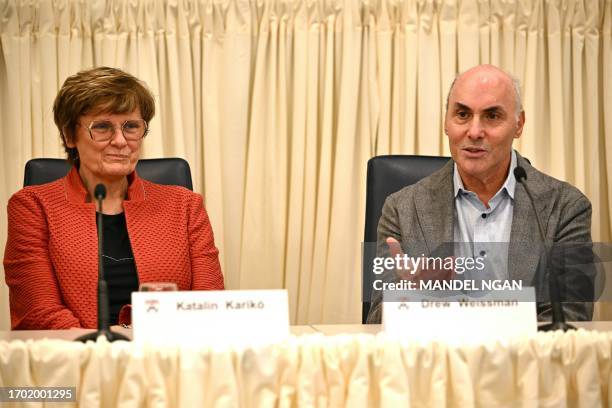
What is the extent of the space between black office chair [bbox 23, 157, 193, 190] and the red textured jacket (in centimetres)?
11

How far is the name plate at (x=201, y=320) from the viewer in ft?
5.30

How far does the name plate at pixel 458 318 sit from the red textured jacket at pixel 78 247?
1.00 metres

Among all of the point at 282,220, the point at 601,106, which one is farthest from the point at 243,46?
the point at 601,106

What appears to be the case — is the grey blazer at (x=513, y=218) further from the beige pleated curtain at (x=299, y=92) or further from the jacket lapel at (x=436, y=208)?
the beige pleated curtain at (x=299, y=92)

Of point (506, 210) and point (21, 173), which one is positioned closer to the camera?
point (506, 210)

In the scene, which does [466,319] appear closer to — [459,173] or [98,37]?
[459,173]

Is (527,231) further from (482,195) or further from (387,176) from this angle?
(387,176)

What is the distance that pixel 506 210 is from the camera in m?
2.58

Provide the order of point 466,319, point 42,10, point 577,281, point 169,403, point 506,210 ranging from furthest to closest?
point 42,10, point 506,210, point 577,281, point 466,319, point 169,403

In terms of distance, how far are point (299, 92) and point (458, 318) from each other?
209cm

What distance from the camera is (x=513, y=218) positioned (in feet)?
8.18

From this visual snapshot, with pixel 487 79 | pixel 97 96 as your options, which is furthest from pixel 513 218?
pixel 97 96

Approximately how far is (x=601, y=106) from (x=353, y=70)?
3.83 ft

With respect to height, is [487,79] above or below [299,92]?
below
